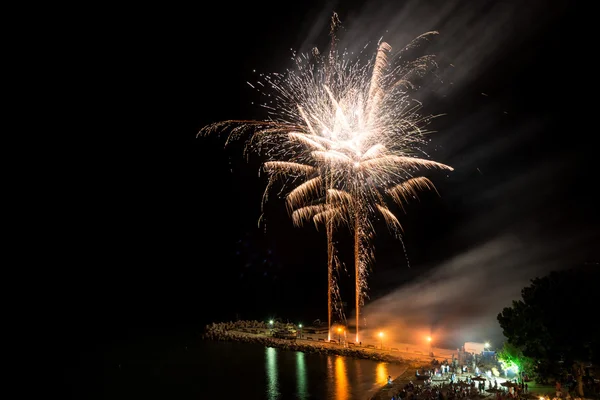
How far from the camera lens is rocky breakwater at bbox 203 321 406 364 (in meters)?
21.4

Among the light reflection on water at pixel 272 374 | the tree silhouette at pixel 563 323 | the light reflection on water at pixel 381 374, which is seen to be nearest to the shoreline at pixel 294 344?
the light reflection on water at pixel 381 374

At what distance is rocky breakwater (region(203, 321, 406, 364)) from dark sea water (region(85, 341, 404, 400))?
1.25 feet

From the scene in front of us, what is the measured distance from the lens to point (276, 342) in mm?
25656

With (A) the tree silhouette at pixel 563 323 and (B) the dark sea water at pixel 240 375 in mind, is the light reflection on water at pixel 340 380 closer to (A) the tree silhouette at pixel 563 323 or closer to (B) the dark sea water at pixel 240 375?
(B) the dark sea water at pixel 240 375

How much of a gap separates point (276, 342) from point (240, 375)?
17.0 ft

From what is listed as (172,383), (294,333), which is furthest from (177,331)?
(172,383)

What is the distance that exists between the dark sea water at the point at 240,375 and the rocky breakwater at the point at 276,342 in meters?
0.38

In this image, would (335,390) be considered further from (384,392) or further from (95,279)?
(95,279)

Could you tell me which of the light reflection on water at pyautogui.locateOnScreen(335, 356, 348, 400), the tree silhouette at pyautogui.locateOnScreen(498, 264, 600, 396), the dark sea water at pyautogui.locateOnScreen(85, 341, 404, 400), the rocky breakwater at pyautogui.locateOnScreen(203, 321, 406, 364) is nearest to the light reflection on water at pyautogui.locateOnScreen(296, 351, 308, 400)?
the dark sea water at pyautogui.locateOnScreen(85, 341, 404, 400)

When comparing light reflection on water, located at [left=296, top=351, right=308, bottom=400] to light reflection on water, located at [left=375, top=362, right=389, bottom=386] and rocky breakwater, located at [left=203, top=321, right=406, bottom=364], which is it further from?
light reflection on water, located at [left=375, top=362, right=389, bottom=386]

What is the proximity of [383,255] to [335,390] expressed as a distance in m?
26.5

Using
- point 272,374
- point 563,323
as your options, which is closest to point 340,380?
point 272,374

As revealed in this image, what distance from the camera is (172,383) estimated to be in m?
20.1

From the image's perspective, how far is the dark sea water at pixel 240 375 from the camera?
17.9 meters
